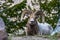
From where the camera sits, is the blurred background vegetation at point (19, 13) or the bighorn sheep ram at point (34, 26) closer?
the bighorn sheep ram at point (34, 26)

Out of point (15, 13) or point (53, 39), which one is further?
point (15, 13)

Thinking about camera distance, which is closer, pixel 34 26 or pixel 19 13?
pixel 34 26

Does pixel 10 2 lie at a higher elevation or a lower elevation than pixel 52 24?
higher

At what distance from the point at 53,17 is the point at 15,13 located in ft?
4.11

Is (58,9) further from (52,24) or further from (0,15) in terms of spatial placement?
(0,15)

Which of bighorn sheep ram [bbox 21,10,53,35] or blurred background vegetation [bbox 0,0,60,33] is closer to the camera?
bighorn sheep ram [bbox 21,10,53,35]

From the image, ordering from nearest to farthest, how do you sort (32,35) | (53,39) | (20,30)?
(53,39) < (32,35) < (20,30)

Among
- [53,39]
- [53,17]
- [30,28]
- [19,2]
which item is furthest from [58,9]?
[53,39]

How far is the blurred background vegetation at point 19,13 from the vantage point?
37.4 feet

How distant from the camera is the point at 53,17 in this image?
11.6 m

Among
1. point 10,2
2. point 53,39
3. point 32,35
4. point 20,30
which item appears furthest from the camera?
point 10,2

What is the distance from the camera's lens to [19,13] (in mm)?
11602

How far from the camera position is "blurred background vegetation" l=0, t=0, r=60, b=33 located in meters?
11.4

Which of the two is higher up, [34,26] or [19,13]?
[19,13]
